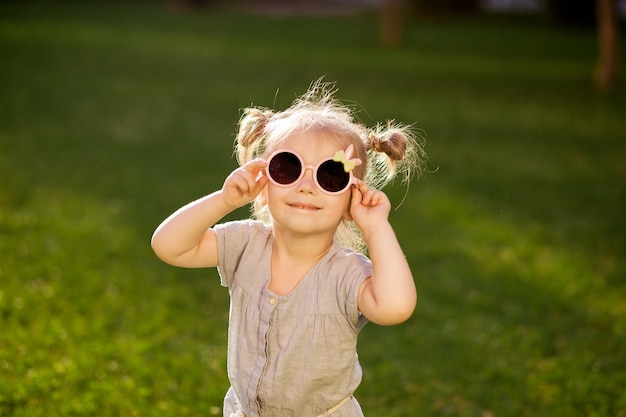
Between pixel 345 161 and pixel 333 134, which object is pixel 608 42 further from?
pixel 345 161

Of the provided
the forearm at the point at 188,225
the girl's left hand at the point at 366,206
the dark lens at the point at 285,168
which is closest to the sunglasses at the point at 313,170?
the dark lens at the point at 285,168

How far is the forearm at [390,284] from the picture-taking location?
2.05m

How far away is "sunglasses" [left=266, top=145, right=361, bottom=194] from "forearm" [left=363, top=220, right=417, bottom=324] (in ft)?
0.64

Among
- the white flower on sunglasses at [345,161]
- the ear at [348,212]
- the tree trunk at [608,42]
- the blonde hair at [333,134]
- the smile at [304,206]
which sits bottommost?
the smile at [304,206]

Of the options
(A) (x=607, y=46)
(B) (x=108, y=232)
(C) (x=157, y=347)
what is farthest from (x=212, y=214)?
(A) (x=607, y=46)

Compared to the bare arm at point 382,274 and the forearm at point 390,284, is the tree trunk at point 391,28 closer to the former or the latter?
the bare arm at point 382,274

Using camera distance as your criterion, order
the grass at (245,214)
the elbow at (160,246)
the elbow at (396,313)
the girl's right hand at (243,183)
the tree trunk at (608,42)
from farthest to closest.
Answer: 1. the tree trunk at (608,42)
2. the grass at (245,214)
3. the elbow at (160,246)
4. the girl's right hand at (243,183)
5. the elbow at (396,313)

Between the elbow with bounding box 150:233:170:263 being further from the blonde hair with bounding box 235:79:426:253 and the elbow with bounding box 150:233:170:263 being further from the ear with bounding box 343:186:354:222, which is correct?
the ear with bounding box 343:186:354:222

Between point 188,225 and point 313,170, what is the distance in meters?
0.43

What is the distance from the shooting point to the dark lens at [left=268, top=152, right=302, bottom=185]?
6.83 feet

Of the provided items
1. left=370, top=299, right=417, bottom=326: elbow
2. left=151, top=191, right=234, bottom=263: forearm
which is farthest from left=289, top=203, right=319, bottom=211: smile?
left=370, top=299, right=417, bottom=326: elbow

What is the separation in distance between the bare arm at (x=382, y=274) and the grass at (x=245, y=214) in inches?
59.5

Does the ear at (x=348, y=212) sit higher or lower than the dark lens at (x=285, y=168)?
lower

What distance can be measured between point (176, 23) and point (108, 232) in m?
16.1
